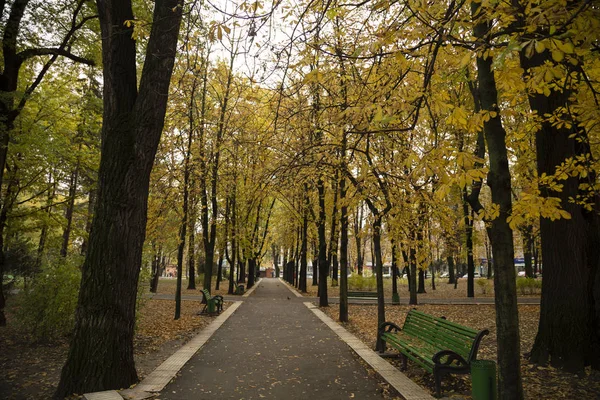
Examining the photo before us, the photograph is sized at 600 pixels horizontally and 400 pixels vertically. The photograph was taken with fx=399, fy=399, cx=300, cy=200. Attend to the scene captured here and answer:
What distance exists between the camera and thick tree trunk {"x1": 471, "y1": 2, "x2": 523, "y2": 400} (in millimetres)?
4004

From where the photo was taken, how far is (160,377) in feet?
20.6

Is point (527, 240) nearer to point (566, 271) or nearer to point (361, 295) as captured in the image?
point (361, 295)

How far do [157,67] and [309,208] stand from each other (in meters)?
15.4

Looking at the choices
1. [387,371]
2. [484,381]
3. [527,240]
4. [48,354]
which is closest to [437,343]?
[387,371]

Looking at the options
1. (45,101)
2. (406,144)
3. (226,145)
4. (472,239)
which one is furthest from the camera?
(472,239)

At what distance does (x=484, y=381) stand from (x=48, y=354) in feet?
27.4

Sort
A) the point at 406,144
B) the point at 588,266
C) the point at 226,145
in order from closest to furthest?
1. the point at 588,266
2. the point at 406,144
3. the point at 226,145

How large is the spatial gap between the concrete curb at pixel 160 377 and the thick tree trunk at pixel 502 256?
4472 millimetres

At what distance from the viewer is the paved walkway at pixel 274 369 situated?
18.7 feet

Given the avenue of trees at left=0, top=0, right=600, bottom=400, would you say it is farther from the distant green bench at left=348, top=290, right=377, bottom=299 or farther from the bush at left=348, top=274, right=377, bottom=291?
the bush at left=348, top=274, right=377, bottom=291

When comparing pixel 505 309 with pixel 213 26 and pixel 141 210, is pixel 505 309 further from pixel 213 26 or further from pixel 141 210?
pixel 141 210

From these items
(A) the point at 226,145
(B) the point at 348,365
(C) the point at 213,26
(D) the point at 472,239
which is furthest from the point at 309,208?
(C) the point at 213,26

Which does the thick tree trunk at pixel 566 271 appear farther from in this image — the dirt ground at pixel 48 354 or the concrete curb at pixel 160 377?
the dirt ground at pixel 48 354

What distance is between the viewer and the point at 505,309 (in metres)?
4.05
